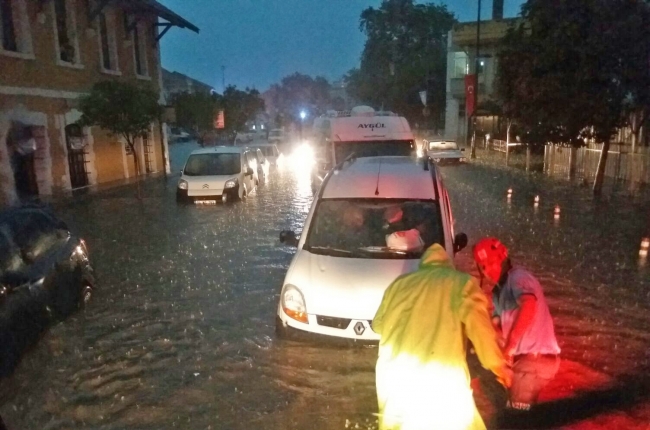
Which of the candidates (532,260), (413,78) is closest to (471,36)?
(413,78)

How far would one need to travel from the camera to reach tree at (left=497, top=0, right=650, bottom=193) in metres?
15.2

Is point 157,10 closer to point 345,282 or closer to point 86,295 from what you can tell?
point 86,295

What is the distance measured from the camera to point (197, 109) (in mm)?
36219

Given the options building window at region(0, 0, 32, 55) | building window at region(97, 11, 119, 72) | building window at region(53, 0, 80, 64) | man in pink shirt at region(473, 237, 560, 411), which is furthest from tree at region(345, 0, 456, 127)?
man in pink shirt at region(473, 237, 560, 411)

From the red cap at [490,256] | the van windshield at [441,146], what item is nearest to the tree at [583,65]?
the red cap at [490,256]

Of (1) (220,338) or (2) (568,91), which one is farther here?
(2) (568,91)

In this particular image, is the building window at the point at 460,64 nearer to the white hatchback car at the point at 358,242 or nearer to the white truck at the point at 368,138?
the white truck at the point at 368,138

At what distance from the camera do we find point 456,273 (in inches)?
107

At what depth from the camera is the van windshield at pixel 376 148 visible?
13828 millimetres

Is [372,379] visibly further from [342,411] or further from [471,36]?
[471,36]

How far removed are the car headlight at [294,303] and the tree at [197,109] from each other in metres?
32.0

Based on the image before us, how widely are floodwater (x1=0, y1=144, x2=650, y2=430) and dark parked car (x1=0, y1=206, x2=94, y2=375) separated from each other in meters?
0.34

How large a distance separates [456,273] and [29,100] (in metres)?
18.3

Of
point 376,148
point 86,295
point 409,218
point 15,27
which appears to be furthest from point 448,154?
point 86,295
